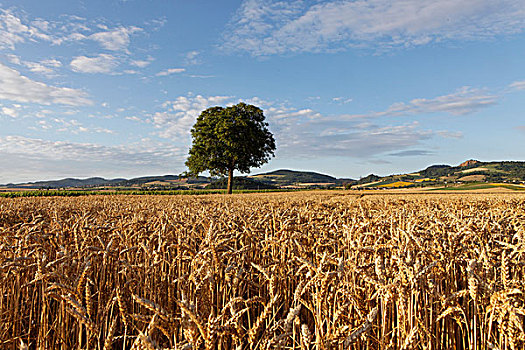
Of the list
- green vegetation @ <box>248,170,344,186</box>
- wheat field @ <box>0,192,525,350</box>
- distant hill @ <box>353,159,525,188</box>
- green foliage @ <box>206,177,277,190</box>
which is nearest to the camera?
wheat field @ <box>0,192,525,350</box>

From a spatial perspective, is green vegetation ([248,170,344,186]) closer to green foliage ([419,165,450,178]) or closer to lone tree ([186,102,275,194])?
green foliage ([419,165,450,178])

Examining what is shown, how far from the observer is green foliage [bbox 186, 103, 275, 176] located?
48.8m

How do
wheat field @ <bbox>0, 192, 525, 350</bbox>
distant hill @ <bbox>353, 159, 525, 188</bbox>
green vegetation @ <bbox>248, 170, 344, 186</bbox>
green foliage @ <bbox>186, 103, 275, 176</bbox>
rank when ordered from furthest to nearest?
1. green vegetation @ <bbox>248, 170, 344, 186</bbox>
2. distant hill @ <bbox>353, 159, 525, 188</bbox>
3. green foliage @ <bbox>186, 103, 275, 176</bbox>
4. wheat field @ <bbox>0, 192, 525, 350</bbox>

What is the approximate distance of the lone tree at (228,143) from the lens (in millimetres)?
48812

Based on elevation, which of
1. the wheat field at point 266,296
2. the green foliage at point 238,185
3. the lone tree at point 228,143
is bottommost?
the wheat field at point 266,296

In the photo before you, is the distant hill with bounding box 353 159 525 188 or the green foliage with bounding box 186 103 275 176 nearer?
the green foliage with bounding box 186 103 275 176

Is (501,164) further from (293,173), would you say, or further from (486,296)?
(486,296)

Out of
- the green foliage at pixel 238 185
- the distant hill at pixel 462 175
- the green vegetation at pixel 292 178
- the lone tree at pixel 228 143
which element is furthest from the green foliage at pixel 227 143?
the green vegetation at pixel 292 178

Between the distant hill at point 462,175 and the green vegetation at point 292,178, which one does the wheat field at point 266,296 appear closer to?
the distant hill at point 462,175

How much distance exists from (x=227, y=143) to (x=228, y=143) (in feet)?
0.46

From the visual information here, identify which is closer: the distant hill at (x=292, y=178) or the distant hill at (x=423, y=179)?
the distant hill at (x=423, y=179)

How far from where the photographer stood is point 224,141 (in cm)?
4775

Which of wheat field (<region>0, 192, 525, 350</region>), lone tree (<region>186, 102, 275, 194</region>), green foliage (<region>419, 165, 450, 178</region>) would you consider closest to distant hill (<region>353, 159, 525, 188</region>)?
green foliage (<region>419, 165, 450, 178</region>)

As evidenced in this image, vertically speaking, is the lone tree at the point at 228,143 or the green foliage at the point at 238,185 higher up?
the lone tree at the point at 228,143
